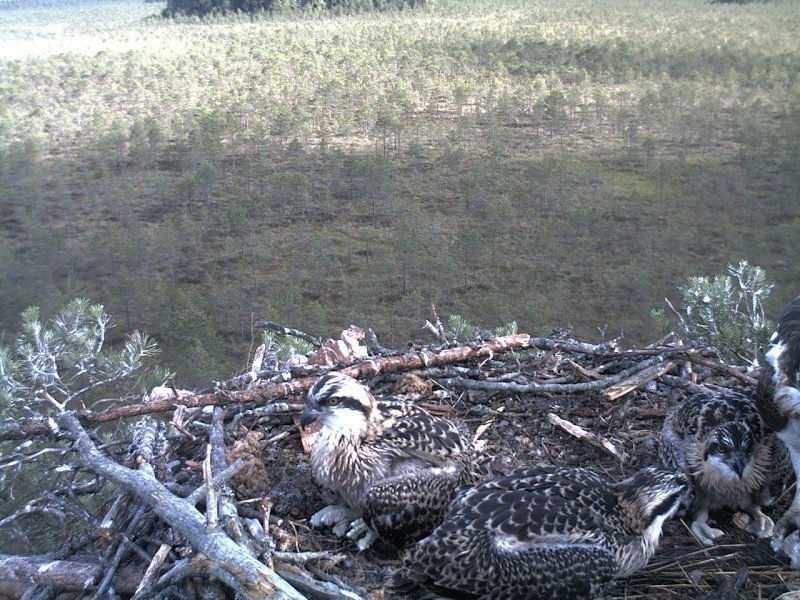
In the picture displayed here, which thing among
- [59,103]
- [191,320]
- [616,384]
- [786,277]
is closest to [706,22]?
[786,277]

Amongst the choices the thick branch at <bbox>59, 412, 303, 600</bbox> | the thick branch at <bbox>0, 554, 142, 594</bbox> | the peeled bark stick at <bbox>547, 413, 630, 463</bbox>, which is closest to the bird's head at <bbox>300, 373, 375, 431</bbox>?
the thick branch at <bbox>59, 412, 303, 600</bbox>

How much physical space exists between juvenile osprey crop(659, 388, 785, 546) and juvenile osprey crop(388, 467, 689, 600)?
34 centimetres

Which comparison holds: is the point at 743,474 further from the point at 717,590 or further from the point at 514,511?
the point at 514,511

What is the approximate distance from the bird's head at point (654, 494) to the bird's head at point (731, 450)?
0.25 meters

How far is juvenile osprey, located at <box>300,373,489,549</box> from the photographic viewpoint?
3992mm

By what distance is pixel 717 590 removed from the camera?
3.69 m

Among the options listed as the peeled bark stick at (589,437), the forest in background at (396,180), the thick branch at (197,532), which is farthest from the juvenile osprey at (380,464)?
the forest in background at (396,180)

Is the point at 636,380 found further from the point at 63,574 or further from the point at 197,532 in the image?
the point at 63,574

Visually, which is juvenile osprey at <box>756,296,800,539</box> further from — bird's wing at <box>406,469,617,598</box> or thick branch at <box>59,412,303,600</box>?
thick branch at <box>59,412,303,600</box>

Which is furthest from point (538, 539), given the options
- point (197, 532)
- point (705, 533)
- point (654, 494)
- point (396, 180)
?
point (396, 180)

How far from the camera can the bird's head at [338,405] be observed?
13.9 ft

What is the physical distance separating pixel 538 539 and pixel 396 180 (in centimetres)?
2845

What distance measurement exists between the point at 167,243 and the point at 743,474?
23803 mm

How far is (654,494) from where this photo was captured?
380 centimetres
